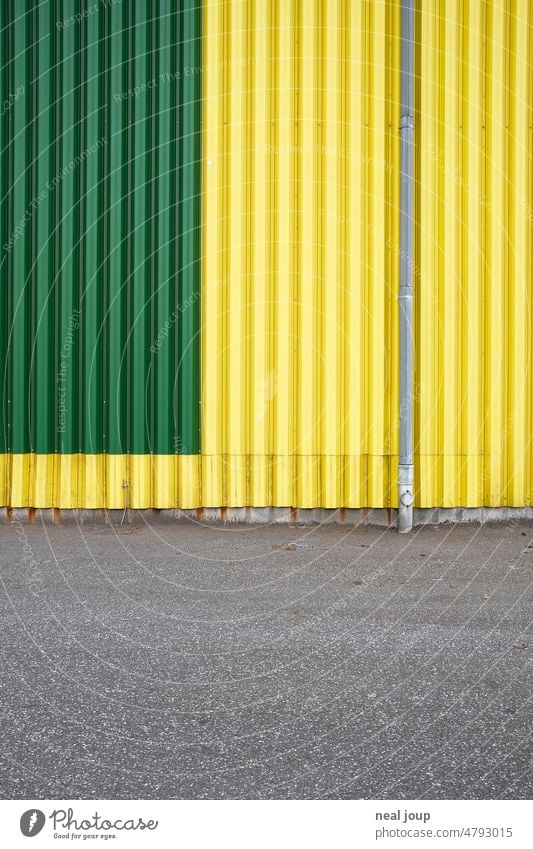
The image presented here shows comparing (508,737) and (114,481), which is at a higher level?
(114,481)

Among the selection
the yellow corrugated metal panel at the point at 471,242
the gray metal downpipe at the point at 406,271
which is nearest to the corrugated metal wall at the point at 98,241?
the gray metal downpipe at the point at 406,271

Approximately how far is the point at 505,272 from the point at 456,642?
182 inches

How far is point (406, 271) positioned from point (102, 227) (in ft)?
9.70

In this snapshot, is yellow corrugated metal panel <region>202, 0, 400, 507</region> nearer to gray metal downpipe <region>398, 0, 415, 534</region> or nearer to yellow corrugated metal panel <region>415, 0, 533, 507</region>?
gray metal downpipe <region>398, 0, 415, 534</region>

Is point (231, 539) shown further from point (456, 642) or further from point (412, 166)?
point (412, 166)

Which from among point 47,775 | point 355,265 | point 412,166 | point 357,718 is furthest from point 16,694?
point 412,166

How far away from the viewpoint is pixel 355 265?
7371 millimetres

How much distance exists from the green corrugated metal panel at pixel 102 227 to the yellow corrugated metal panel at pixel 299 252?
0.88ft

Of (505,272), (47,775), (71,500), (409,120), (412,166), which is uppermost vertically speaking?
Result: (409,120)

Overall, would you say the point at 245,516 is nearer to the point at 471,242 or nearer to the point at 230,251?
the point at 230,251

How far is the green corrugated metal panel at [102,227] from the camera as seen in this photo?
730 centimetres
